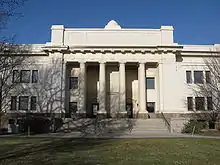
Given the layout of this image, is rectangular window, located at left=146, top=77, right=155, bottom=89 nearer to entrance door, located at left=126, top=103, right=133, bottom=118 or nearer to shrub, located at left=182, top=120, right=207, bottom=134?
entrance door, located at left=126, top=103, right=133, bottom=118

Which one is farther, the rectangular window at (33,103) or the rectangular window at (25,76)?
the rectangular window at (25,76)

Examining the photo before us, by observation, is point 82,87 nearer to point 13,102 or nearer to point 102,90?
point 102,90

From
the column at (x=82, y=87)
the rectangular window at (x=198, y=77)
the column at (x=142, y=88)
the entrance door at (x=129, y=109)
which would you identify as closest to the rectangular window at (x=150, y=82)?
the column at (x=142, y=88)

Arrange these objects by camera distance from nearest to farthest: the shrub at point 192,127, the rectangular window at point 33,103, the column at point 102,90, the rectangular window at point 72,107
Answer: the shrub at point 192,127
the column at point 102,90
the rectangular window at point 33,103
the rectangular window at point 72,107

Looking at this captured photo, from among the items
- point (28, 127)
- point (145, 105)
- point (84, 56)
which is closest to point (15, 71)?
point (84, 56)

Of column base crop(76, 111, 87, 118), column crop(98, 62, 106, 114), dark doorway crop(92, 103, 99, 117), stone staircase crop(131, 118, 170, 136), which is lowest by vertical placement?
stone staircase crop(131, 118, 170, 136)

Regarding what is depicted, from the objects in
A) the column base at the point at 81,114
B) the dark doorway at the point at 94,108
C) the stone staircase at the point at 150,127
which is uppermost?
the dark doorway at the point at 94,108

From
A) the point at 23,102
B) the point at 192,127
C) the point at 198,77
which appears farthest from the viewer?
the point at 198,77

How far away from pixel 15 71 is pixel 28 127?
15.9 metres

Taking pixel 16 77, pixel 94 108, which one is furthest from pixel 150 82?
pixel 16 77

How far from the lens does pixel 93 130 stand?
3011cm

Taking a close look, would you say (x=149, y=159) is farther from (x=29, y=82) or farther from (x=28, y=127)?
(x=29, y=82)

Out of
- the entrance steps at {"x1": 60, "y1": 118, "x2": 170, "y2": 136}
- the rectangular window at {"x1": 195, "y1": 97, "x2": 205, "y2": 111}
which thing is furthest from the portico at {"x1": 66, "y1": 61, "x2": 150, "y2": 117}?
the rectangular window at {"x1": 195, "y1": 97, "x2": 205, "y2": 111}

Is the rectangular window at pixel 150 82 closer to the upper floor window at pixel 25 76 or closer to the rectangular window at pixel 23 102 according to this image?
the upper floor window at pixel 25 76
